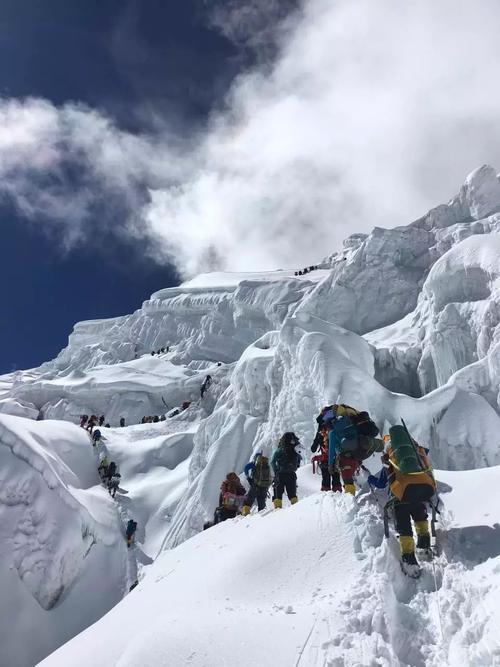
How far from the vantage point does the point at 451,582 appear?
168 inches

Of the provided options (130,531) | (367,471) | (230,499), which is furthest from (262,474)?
(130,531)

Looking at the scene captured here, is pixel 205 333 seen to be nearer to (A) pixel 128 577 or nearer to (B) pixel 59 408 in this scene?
(B) pixel 59 408

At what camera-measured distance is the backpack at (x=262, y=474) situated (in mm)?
9422

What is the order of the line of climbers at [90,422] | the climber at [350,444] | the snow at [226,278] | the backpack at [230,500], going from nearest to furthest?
the climber at [350,444] < the backpack at [230,500] < the line of climbers at [90,422] < the snow at [226,278]

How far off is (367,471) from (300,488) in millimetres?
6961

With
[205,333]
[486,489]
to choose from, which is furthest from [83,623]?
[205,333]

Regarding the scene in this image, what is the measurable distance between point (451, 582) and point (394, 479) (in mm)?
1124

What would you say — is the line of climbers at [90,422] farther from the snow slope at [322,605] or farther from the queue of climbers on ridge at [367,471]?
the snow slope at [322,605]

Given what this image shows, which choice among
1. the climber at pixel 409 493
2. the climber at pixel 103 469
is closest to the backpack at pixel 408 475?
the climber at pixel 409 493

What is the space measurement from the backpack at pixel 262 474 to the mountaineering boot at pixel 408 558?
484cm

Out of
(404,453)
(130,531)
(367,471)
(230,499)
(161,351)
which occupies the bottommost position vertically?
(130,531)

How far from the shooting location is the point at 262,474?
31.0 feet

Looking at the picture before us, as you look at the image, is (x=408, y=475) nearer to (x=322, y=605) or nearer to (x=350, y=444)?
(x=350, y=444)

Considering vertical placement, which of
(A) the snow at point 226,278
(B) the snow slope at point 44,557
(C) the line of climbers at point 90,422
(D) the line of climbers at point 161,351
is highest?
(A) the snow at point 226,278
